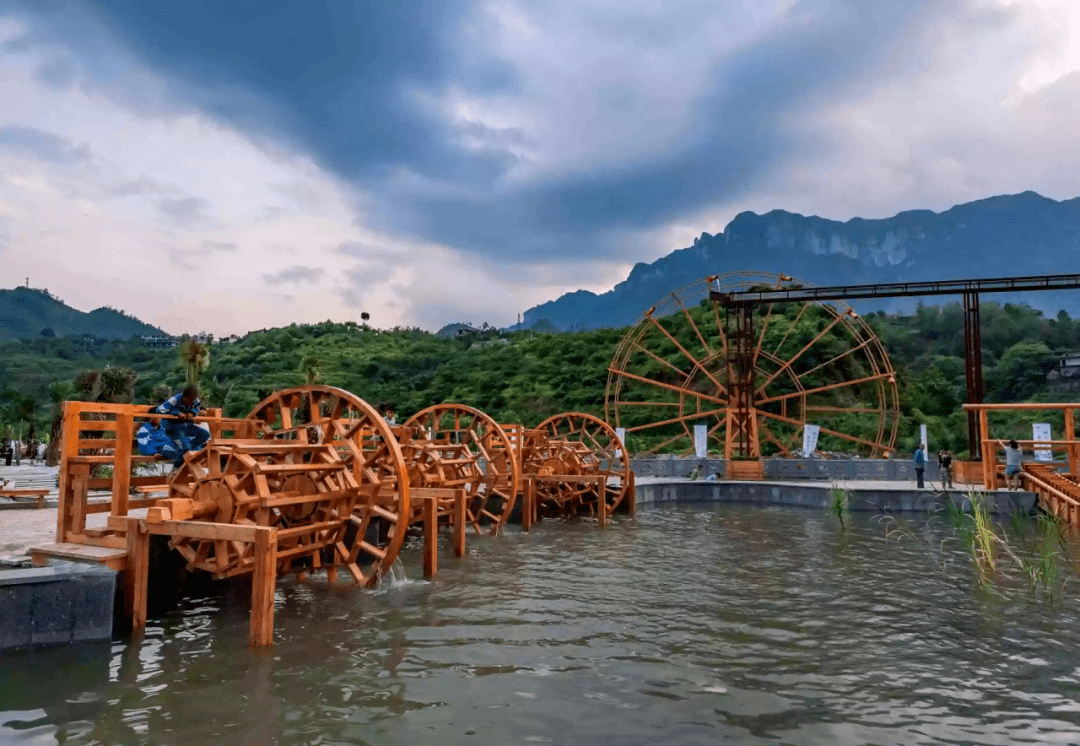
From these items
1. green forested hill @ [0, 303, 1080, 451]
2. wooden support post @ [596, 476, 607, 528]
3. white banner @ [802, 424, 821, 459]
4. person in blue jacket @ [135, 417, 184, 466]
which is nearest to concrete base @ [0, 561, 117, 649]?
person in blue jacket @ [135, 417, 184, 466]

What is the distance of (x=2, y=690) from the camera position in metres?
5.44

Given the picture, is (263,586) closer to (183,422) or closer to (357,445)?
(357,445)

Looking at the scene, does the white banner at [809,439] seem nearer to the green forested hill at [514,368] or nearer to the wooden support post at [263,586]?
the green forested hill at [514,368]

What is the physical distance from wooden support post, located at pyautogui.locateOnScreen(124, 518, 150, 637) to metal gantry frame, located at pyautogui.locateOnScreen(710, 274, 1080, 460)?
69.4 feet

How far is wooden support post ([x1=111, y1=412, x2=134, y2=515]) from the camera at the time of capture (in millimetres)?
7195

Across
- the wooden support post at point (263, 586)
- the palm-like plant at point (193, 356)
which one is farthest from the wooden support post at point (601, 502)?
the palm-like plant at point (193, 356)

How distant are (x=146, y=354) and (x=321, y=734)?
8393cm

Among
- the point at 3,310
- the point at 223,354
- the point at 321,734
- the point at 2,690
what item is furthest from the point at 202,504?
the point at 3,310

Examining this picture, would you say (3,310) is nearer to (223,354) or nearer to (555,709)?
(223,354)

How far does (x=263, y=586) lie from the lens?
6.37 metres

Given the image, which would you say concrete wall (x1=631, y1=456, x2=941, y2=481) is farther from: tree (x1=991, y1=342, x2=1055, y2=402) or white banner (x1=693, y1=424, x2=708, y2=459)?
tree (x1=991, y1=342, x2=1055, y2=402)

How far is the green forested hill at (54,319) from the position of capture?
513 feet

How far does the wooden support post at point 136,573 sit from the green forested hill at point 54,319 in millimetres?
165889

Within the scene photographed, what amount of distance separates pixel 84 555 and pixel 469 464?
7456 millimetres
